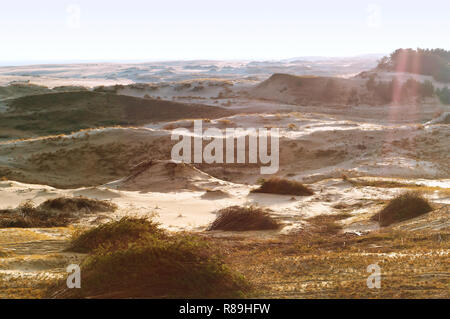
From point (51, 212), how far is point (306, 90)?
36754 mm

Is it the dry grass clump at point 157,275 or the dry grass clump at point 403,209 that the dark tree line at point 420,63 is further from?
the dry grass clump at point 157,275

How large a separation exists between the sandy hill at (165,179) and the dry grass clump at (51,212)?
3.62 m

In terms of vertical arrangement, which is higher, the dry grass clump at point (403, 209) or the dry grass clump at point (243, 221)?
the dry grass clump at point (403, 209)

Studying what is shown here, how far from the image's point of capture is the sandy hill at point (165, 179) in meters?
14.0

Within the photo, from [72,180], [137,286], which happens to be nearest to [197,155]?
[72,180]

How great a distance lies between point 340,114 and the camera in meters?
34.5

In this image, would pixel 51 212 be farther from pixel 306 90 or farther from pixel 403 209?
pixel 306 90

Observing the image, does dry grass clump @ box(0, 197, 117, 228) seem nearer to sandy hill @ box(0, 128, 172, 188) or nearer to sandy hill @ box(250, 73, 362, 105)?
sandy hill @ box(0, 128, 172, 188)

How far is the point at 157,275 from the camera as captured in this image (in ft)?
14.9

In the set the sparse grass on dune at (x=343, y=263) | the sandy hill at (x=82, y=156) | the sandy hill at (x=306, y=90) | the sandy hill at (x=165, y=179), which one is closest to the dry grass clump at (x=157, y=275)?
the sparse grass on dune at (x=343, y=263)

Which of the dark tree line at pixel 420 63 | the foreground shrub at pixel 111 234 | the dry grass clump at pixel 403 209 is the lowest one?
the dry grass clump at pixel 403 209

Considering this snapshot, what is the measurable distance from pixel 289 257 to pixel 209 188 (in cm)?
774

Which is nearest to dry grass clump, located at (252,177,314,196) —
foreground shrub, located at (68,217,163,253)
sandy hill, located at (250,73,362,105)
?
foreground shrub, located at (68,217,163,253)

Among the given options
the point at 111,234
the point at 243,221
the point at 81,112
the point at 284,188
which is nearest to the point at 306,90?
the point at 81,112
